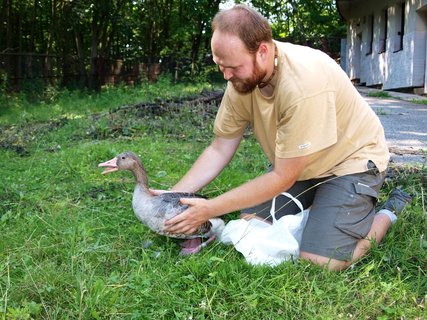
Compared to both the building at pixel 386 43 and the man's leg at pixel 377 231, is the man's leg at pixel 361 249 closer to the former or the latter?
the man's leg at pixel 377 231

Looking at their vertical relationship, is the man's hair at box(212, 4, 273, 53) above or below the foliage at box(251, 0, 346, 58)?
below

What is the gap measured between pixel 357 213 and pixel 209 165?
1.20 metres

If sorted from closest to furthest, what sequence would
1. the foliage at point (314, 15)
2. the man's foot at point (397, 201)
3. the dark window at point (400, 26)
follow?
the man's foot at point (397, 201) < the dark window at point (400, 26) < the foliage at point (314, 15)

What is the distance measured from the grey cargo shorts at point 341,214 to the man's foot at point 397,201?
1.43 feet

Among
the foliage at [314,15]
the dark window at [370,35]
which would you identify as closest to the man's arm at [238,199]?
the dark window at [370,35]

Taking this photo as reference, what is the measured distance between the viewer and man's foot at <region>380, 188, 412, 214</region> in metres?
3.97

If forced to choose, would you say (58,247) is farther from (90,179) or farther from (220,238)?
(90,179)

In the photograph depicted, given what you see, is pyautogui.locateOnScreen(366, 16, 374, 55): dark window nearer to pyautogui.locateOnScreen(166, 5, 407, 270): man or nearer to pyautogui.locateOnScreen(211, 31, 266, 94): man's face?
pyautogui.locateOnScreen(166, 5, 407, 270): man

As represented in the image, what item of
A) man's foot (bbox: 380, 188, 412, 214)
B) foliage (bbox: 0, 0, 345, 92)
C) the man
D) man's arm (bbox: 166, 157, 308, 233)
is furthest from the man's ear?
foliage (bbox: 0, 0, 345, 92)

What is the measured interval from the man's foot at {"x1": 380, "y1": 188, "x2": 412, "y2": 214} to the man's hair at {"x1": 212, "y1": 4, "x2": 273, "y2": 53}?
1776 millimetres

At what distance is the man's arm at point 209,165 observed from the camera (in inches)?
156

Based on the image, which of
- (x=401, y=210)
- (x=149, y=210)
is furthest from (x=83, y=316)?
(x=401, y=210)

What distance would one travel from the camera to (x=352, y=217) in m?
3.42

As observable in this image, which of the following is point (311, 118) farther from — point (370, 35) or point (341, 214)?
point (370, 35)
